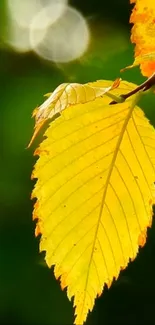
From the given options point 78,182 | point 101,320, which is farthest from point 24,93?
point 78,182

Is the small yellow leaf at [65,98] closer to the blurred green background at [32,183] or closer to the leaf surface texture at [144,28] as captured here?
the leaf surface texture at [144,28]

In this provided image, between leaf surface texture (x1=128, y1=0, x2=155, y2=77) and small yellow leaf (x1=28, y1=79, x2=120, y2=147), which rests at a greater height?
leaf surface texture (x1=128, y1=0, x2=155, y2=77)

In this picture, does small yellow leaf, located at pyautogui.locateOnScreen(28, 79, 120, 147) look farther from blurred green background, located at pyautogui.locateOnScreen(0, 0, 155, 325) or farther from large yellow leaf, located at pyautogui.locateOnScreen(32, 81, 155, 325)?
blurred green background, located at pyautogui.locateOnScreen(0, 0, 155, 325)

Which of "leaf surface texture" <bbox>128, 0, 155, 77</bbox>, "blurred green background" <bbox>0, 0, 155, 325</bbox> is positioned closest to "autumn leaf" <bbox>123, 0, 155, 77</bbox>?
"leaf surface texture" <bbox>128, 0, 155, 77</bbox>

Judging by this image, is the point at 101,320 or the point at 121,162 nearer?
the point at 121,162

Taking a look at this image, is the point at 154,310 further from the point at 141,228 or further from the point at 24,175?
the point at 141,228
